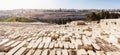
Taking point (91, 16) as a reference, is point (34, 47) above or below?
above

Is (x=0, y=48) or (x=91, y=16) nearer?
(x=0, y=48)

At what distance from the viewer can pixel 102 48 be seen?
807 cm

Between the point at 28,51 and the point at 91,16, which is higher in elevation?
the point at 28,51

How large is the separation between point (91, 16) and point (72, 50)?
23.8 m

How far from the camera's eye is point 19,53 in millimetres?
7125

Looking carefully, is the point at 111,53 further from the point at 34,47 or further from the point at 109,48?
the point at 34,47

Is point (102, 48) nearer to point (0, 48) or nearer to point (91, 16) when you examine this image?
point (0, 48)

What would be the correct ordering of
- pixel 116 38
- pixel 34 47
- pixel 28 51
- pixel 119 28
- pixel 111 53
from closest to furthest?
pixel 111 53, pixel 28 51, pixel 34 47, pixel 116 38, pixel 119 28

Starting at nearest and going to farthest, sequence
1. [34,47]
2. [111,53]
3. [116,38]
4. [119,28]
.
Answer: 1. [111,53]
2. [34,47]
3. [116,38]
4. [119,28]

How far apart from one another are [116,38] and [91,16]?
22.6 m

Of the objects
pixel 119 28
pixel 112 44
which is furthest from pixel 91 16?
pixel 112 44

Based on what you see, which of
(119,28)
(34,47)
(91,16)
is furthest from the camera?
(91,16)

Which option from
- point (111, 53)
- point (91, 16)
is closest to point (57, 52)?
point (111, 53)

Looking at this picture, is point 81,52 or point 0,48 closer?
point 81,52
